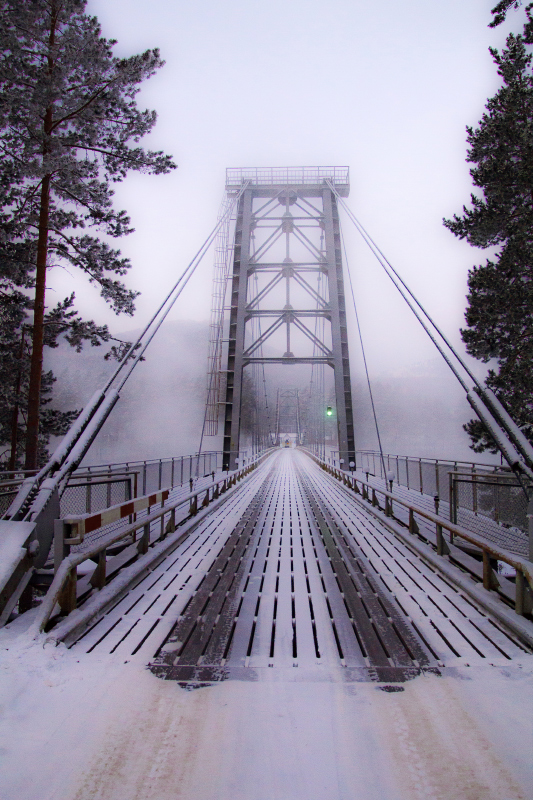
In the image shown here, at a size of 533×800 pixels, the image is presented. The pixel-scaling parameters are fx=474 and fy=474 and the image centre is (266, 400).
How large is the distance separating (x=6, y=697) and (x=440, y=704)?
114 inches

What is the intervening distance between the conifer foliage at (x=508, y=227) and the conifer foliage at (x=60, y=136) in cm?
983

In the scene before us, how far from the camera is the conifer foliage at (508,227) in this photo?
45.6 feet

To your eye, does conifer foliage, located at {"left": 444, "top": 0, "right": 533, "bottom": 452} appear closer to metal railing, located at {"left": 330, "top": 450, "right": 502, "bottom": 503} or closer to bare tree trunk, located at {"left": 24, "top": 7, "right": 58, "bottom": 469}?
metal railing, located at {"left": 330, "top": 450, "right": 502, "bottom": 503}

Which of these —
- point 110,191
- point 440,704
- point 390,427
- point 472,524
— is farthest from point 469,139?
point 390,427

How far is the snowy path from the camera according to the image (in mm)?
2494

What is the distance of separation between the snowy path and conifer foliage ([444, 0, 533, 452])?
11.1 meters

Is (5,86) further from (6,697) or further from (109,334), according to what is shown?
(6,697)

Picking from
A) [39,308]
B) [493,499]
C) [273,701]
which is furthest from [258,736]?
[39,308]

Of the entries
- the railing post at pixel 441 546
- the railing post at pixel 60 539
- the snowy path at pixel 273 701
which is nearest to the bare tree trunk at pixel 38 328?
the snowy path at pixel 273 701

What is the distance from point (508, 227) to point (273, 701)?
1508 cm

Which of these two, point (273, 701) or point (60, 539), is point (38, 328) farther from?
point (273, 701)

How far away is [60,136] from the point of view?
9773 millimetres

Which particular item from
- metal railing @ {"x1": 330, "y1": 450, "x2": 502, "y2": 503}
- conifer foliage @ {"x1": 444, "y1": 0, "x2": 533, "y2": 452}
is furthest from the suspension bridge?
conifer foliage @ {"x1": 444, "y1": 0, "x2": 533, "y2": 452}

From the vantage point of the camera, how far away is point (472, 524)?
991cm
